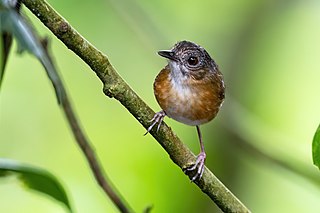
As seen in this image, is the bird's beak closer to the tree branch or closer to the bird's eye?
the bird's eye

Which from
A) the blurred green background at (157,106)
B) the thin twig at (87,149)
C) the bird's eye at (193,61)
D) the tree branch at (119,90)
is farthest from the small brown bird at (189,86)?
the blurred green background at (157,106)

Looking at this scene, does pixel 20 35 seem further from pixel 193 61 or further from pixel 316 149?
pixel 193 61

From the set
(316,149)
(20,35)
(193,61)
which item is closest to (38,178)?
(20,35)

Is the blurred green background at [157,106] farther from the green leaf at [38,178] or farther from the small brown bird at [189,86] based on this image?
the green leaf at [38,178]

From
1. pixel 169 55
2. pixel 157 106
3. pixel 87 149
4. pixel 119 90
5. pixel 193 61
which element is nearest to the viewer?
pixel 119 90

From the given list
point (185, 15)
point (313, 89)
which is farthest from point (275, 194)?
point (185, 15)

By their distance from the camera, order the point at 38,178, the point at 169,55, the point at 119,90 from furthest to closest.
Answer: the point at 169,55, the point at 38,178, the point at 119,90

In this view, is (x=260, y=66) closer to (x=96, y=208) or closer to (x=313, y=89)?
(x=313, y=89)

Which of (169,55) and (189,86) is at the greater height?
(169,55)
